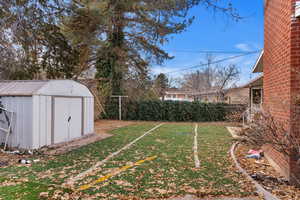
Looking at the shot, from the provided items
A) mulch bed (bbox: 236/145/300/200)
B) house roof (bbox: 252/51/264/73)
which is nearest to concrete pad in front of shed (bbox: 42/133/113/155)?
mulch bed (bbox: 236/145/300/200)

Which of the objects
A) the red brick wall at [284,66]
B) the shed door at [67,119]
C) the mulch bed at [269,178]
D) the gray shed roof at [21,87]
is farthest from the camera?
the shed door at [67,119]

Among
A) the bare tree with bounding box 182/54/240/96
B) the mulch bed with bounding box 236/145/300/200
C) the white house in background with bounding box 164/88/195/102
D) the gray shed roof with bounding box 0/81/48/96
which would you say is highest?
the bare tree with bounding box 182/54/240/96

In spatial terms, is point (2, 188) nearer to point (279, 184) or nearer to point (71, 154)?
point (71, 154)

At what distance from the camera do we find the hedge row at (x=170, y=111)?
55.1 feet

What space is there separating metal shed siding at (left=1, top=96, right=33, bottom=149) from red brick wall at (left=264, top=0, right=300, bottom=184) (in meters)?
6.50

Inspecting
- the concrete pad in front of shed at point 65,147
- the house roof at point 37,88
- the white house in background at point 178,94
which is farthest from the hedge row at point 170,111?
the white house in background at point 178,94

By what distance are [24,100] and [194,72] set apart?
31938 mm

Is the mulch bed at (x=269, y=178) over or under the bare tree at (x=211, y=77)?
under

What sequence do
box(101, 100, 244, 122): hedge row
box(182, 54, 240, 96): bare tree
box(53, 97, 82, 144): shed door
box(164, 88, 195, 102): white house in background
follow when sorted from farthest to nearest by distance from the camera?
box(164, 88, 195, 102): white house in background → box(182, 54, 240, 96): bare tree → box(101, 100, 244, 122): hedge row → box(53, 97, 82, 144): shed door

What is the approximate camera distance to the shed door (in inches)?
288

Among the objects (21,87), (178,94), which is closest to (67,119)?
(21,87)

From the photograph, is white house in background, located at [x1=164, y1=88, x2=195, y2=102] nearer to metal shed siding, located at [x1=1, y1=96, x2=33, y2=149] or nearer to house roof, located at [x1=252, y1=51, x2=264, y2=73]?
house roof, located at [x1=252, y1=51, x2=264, y2=73]

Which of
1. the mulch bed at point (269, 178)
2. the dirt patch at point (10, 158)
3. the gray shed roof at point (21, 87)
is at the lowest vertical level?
the mulch bed at point (269, 178)

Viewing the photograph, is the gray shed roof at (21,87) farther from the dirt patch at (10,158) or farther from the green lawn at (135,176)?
the green lawn at (135,176)
